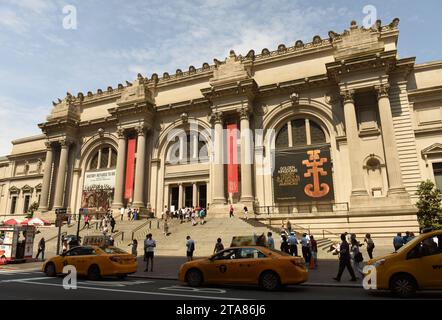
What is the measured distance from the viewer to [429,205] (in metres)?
24.3

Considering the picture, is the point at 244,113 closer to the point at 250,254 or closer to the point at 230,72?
the point at 230,72

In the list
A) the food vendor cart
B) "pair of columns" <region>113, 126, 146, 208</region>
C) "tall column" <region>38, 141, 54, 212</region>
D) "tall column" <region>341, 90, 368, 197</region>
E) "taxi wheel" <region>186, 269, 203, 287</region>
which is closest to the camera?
"taxi wheel" <region>186, 269, 203, 287</region>

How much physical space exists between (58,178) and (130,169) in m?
11.1

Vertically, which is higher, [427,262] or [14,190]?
[14,190]

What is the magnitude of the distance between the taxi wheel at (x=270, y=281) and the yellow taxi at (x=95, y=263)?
6.12 meters

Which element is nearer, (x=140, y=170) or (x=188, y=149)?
(x=140, y=170)

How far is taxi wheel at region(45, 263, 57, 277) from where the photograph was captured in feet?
47.7

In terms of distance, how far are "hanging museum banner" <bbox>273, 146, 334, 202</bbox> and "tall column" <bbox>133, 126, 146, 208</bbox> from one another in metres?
15.2

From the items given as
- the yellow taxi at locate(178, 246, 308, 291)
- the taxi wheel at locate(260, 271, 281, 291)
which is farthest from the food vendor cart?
the taxi wheel at locate(260, 271, 281, 291)

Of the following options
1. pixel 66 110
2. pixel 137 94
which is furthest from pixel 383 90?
pixel 66 110

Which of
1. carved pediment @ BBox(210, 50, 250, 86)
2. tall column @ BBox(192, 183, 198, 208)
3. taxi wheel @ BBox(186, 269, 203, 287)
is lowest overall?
taxi wheel @ BBox(186, 269, 203, 287)

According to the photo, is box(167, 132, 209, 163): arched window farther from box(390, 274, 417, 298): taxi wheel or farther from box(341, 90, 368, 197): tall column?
box(390, 274, 417, 298): taxi wheel
